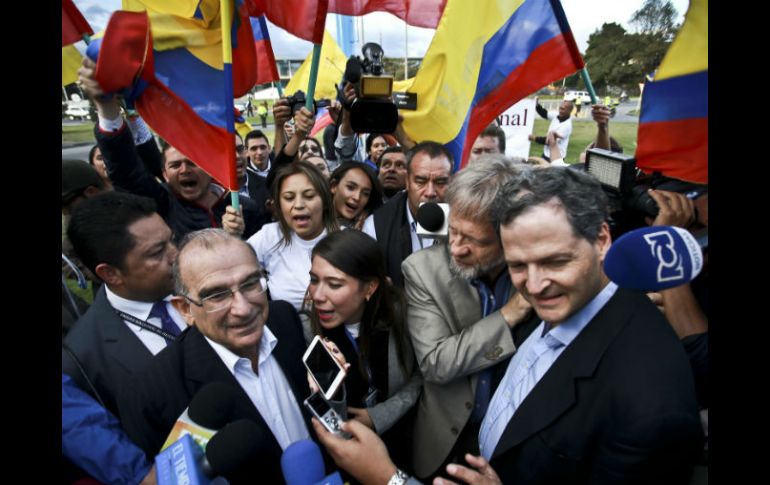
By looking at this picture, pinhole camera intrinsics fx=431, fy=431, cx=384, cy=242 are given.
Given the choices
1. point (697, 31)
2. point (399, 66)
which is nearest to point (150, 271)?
point (697, 31)

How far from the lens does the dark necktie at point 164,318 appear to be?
1981 millimetres

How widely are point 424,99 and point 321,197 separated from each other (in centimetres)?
128

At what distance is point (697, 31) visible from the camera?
1932 mm

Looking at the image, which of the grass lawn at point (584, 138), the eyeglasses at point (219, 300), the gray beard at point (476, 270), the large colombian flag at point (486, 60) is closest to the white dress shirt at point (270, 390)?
the eyeglasses at point (219, 300)

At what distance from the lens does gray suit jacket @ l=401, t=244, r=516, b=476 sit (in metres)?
1.62

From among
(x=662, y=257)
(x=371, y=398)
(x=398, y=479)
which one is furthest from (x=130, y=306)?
(x=662, y=257)

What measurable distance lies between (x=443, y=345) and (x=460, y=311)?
188 mm

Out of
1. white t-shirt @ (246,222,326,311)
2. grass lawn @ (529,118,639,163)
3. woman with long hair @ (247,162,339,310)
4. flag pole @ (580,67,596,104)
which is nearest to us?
white t-shirt @ (246,222,326,311)

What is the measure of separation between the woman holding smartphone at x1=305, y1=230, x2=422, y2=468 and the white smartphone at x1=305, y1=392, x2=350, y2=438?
0.58 m

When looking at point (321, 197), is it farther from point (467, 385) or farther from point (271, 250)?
point (467, 385)

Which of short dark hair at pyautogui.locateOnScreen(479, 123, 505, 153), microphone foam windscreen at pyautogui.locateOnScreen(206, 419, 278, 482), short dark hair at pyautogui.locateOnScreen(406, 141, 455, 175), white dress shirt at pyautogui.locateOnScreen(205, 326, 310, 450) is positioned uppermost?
short dark hair at pyautogui.locateOnScreen(479, 123, 505, 153)

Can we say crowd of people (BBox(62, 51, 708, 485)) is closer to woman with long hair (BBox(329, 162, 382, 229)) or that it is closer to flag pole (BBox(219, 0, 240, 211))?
flag pole (BBox(219, 0, 240, 211))

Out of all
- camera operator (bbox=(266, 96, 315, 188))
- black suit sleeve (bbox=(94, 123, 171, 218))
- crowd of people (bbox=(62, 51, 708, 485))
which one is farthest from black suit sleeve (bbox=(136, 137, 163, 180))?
camera operator (bbox=(266, 96, 315, 188))

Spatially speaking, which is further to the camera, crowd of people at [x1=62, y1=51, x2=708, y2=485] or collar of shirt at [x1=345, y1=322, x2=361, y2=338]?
collar of shirt at [x1=345, y1=322, x2=361, y2=338]
